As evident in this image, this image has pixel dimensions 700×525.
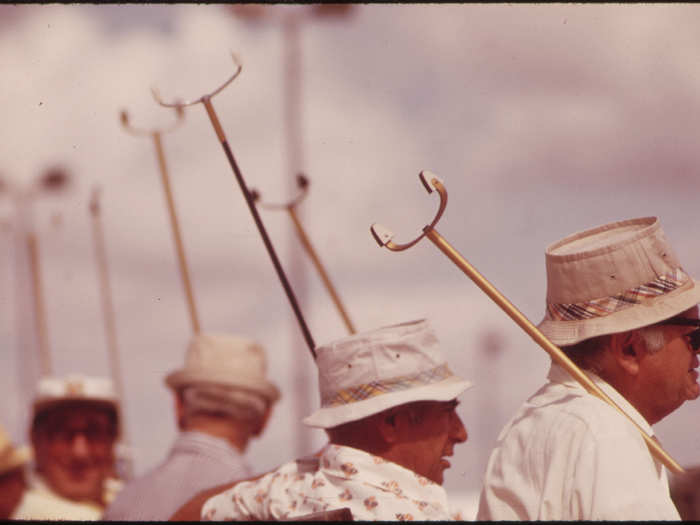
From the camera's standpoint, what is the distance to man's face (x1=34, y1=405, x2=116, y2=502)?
21.3 ft

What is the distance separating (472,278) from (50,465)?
11.2 ft

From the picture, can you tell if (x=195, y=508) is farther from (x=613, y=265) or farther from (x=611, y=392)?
(x=613, y=265)

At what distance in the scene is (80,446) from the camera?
259 inches

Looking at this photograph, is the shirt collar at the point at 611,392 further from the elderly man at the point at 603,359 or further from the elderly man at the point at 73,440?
the elderly man at the point at 73,440

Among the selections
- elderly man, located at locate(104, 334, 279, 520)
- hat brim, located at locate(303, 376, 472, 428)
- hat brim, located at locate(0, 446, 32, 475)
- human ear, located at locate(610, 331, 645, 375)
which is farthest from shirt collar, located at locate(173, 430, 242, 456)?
human ear, located at locate(610, 331, 645, 375)

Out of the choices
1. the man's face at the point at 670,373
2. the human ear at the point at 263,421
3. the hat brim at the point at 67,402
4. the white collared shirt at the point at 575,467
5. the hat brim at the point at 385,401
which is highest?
the hat brim at the point at 67,402

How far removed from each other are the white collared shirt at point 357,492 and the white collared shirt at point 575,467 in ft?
0.58

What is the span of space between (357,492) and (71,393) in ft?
11.1

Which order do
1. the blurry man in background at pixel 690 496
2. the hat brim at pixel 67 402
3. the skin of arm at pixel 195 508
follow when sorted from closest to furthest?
the blurry man in background at pixel 690 496 < the skin of arm at pixel 195 508 < the hat brim at pixel 67 402

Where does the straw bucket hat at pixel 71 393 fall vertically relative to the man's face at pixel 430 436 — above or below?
above

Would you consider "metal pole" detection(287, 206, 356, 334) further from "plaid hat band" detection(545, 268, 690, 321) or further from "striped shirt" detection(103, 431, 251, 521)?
"plaid hat band" detection(545, 268, 690, 321)

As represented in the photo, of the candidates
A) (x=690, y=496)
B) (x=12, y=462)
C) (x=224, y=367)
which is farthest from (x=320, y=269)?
(x=690, y=496)

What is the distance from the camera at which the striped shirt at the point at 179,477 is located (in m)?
5.30

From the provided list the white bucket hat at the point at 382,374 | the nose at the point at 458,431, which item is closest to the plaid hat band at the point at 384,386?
the white bucket hat at the point at 382,374
